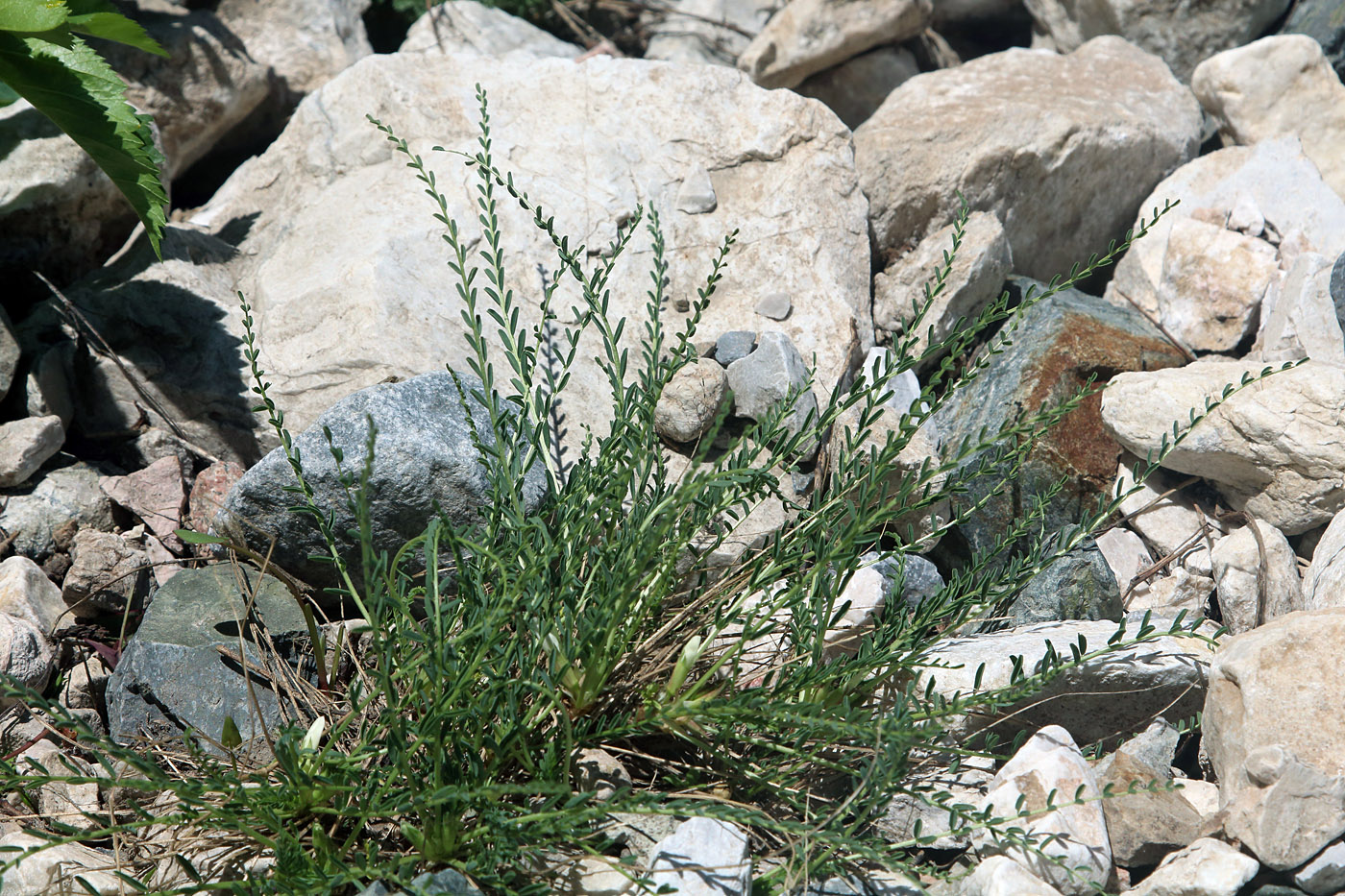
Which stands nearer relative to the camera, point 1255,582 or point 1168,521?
point 1255,582

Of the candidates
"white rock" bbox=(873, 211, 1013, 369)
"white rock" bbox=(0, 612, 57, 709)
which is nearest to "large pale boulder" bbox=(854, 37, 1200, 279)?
"white rock" bbox=(873, 211, 1013, 369)

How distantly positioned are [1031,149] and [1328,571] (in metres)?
1.86

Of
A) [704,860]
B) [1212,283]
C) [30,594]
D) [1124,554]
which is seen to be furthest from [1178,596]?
[30,594]

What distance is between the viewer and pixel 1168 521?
3.07m

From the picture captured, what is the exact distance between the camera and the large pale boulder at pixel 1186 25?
482cm

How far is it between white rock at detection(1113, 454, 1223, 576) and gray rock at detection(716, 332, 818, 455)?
3.19 ft

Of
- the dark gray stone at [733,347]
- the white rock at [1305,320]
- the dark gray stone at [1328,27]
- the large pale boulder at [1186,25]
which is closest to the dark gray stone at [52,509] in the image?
the dark gray stone at [733,347]

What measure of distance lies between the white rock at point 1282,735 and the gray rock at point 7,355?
3313 millimetres

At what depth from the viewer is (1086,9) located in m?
5.10

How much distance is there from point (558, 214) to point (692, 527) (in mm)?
1620

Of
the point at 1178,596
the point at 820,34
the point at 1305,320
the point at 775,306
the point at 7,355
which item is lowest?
the point at 1178,596

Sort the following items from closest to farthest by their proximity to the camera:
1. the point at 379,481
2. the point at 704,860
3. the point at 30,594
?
1. the point at 704,860
2. the point at 379,481
3. the point at 30,594

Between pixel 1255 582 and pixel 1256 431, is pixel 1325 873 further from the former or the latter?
pixel 1256 431

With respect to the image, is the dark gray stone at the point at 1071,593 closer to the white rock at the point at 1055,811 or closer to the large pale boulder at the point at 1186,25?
the white rock at the point at 1055,811
